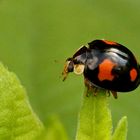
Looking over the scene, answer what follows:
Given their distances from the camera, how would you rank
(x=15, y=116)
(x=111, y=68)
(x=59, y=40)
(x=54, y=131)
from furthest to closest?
(x=59, y=40)
(x=111, y=68)
(x=15, y=116)
(x=54, y=131)

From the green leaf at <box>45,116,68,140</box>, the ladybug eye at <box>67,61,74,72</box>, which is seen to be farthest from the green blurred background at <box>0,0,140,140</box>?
the green leaf at <box>45,116,68,140</box>

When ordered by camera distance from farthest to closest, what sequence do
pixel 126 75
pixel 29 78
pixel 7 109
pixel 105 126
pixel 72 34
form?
pixel 72 34
pixel 29 78
pixel 126 75
pixel 105 126
pixel 7 109

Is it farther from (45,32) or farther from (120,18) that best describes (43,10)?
(120,18)

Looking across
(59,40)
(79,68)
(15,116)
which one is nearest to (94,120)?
(15,116)

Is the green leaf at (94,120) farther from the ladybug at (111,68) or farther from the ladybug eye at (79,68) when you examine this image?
the ladybug eye at (79,68)

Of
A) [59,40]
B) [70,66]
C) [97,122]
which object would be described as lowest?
[59,40]

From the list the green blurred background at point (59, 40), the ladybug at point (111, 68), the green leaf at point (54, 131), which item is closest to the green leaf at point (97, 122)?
the green leaf at point (54, 131)

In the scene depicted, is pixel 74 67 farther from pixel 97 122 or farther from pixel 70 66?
pixel 97 122

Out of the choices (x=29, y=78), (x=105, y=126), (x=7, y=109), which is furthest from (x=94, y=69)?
(x=29, y=78)
